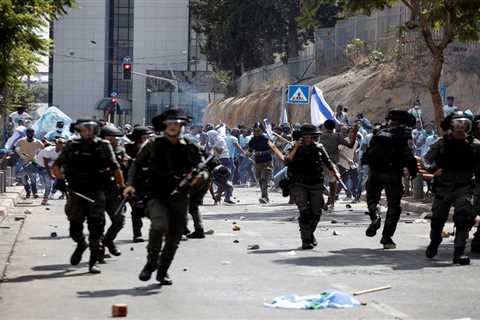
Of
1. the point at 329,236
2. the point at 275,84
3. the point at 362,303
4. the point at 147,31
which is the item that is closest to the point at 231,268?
the point at 362,303

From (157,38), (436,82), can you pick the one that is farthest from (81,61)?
(436,82)

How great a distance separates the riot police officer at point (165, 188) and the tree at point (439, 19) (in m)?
12.7

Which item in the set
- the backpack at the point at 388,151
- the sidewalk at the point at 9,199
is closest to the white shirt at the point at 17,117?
the sidewalk at the point at 9,199

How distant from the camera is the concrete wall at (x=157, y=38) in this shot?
101062mm

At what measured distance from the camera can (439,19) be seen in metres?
24.2

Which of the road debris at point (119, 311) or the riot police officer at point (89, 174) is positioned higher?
the riot police officer at point (89, 174)

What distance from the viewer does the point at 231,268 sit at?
43.8ft

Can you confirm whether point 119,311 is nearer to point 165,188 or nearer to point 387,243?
point 165,188

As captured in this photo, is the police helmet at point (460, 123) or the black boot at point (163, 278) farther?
the police helmet at point (460, 123)

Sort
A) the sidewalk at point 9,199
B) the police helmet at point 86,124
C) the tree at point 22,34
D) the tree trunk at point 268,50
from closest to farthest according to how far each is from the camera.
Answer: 1. the police helmet at point 86,124
2. the tree at point 22,34
3. the sidewalk at point 9,199
4. the tree trunk at point 268,50

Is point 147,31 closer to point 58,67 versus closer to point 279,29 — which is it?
point 58,67

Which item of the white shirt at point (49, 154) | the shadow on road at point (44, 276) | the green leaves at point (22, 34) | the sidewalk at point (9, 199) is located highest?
the green leaves at point (22, 34)

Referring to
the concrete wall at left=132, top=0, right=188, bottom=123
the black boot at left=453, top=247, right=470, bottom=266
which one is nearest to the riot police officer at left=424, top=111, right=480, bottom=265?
the black boot at left=453, top=247, right=470, bottom=266

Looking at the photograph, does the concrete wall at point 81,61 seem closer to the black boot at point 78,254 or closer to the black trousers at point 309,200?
the black trousers at point 309,200
